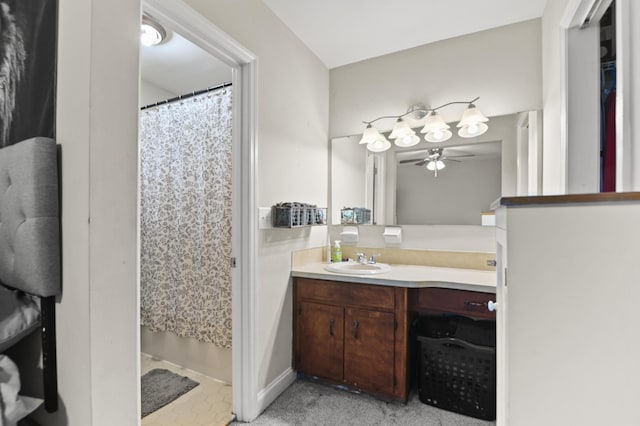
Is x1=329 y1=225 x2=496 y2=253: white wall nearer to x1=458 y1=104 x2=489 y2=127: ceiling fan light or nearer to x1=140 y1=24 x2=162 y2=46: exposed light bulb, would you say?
x1=458 y1=104 x2=489 y2=127: ceiling fan light

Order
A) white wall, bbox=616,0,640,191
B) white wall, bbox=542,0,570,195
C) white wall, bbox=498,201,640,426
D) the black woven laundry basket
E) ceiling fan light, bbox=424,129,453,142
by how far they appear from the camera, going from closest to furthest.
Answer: white wall, bbox=498,201,640,426 → white wall, bbox=616,0,640,191 → white wall, bbox=542,0,570,195 → the black woven laundry basket → ceiling fan light, bbox=424,129,453,142

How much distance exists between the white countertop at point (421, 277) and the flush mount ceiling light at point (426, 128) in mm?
812

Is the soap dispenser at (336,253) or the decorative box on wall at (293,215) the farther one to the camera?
the soap dispenser at (336,253)

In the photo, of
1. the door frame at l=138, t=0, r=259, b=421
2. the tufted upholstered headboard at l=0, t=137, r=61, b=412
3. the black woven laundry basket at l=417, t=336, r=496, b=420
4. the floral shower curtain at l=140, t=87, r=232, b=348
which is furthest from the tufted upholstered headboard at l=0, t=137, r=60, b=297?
the black woven laundry basket at l=417, t=336, r=496, b=420

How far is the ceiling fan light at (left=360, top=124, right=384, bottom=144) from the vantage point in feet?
8.22

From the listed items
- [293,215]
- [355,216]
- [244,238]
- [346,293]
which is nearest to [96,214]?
[244,238]

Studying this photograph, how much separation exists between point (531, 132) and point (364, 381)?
1.97 m

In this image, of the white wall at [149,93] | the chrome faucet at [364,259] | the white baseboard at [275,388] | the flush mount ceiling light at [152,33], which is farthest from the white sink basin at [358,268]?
the white wall at [149,93]

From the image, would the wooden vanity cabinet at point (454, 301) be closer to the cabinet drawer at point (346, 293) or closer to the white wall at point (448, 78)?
the cabinet drawer at point (346, 293)

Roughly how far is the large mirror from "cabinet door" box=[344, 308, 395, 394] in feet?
2.79

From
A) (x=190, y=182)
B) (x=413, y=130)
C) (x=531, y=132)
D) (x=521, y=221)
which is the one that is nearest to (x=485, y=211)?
(x=531, y=132)

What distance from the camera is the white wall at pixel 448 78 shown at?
2109 mm

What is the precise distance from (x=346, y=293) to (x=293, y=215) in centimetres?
61

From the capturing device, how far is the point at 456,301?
1.83 metres
